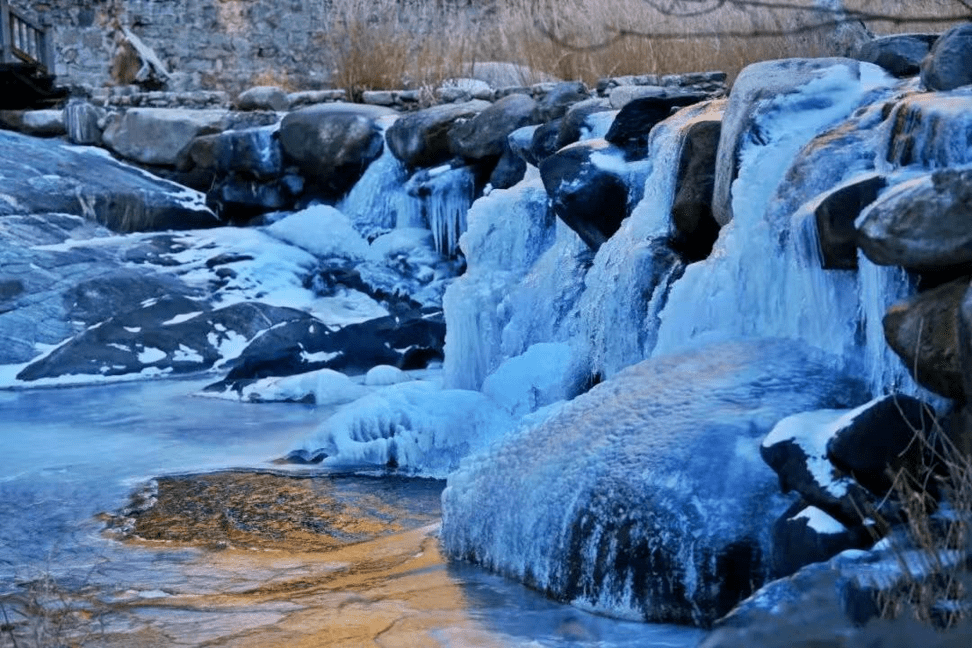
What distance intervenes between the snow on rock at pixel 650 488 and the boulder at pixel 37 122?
9.13m

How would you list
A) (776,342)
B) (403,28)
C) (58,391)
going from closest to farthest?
(776,342) < (58,391) < (403,28)

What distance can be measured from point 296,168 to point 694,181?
6.19 metres

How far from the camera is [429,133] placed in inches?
423

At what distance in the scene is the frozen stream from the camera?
12.1ft

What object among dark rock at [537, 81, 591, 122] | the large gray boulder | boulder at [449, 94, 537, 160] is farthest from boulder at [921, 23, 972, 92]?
the large gray boulder

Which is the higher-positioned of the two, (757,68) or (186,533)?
(757,68)

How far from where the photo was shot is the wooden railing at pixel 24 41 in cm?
1292

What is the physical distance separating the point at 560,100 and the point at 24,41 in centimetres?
666

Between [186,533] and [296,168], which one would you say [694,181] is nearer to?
[186,533]

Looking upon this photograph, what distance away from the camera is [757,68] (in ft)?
19.1

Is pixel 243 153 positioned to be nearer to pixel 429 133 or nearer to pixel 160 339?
pixel 429 133

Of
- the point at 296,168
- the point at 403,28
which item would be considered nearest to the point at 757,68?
the point at 296,168

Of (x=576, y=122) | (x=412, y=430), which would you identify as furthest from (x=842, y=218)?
(x=576, y=122)

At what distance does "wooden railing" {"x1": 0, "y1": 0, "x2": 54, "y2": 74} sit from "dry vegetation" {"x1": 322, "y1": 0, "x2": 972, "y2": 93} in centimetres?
272
